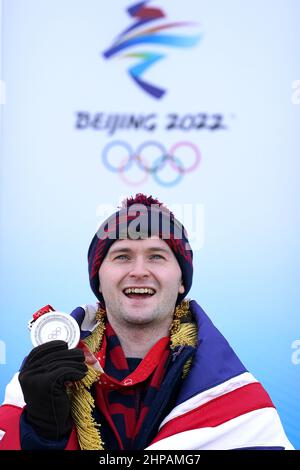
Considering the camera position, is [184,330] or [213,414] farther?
[184,330]

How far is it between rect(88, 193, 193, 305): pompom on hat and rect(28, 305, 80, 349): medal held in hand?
0.21 m

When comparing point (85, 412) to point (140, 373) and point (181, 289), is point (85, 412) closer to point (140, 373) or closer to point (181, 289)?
point (140, 373)

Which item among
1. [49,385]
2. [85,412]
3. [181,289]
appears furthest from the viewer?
[181,289]

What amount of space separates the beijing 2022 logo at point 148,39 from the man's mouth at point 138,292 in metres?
0.95

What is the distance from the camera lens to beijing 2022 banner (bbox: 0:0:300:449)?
7.29 feet

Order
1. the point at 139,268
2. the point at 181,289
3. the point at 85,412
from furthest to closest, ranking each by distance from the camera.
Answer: the point at 181,289 → the point at 139,268 → the point at 85,412

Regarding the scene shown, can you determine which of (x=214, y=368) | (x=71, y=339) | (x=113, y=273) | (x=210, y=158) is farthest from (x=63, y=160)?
(x=214, y=368)

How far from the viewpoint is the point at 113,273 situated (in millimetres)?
1640

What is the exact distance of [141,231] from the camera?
5.40 feet

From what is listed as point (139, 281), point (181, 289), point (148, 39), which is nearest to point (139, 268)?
point (139, 281)

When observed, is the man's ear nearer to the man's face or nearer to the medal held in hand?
the man's face

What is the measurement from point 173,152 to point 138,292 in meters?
0.81

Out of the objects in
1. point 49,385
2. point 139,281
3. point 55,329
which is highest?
point 139,281
